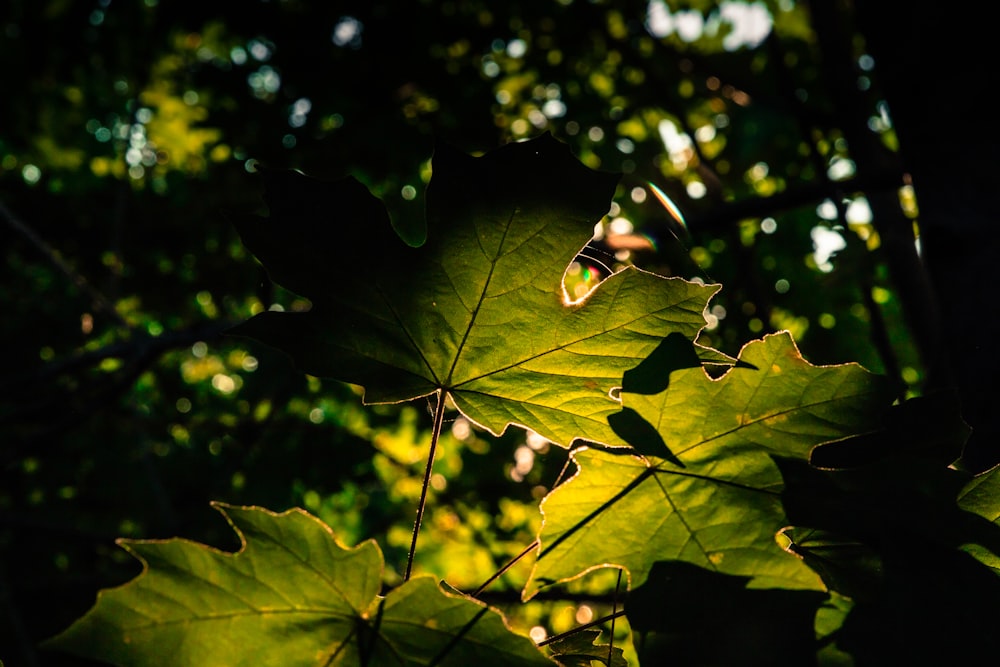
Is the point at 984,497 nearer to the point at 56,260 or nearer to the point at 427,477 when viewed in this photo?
the point at 427,477

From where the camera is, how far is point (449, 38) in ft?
14.2

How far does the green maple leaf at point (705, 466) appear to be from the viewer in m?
0.91

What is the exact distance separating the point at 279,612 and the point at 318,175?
3.04 metres

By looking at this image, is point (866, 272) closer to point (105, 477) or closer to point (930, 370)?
point (930, 370)

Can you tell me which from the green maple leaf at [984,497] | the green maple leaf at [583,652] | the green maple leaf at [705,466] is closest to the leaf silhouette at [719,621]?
the green maple leaf at [705,466]

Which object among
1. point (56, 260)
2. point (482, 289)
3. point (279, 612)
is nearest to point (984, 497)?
point (482, 289)

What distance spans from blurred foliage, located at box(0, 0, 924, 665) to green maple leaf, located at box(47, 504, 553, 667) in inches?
74.9

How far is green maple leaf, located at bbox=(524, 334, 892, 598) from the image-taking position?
2.98 feet

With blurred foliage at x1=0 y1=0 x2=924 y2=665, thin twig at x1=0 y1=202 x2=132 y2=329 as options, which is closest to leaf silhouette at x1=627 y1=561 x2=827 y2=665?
blurred foliage at x1=0 y1=0 x2=924 y2=665

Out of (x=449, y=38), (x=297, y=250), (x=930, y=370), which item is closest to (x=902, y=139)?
(x=930, y=370)

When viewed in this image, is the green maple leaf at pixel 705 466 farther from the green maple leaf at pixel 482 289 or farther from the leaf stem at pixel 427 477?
the leaf stem at pixel 427 477

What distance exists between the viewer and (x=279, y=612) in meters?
0.87

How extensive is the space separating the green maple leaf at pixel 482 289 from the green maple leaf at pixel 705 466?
0.06 metres

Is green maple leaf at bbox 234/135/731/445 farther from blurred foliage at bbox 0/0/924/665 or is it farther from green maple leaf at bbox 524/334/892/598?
blurred foliage at bbox 0/0/924/665
